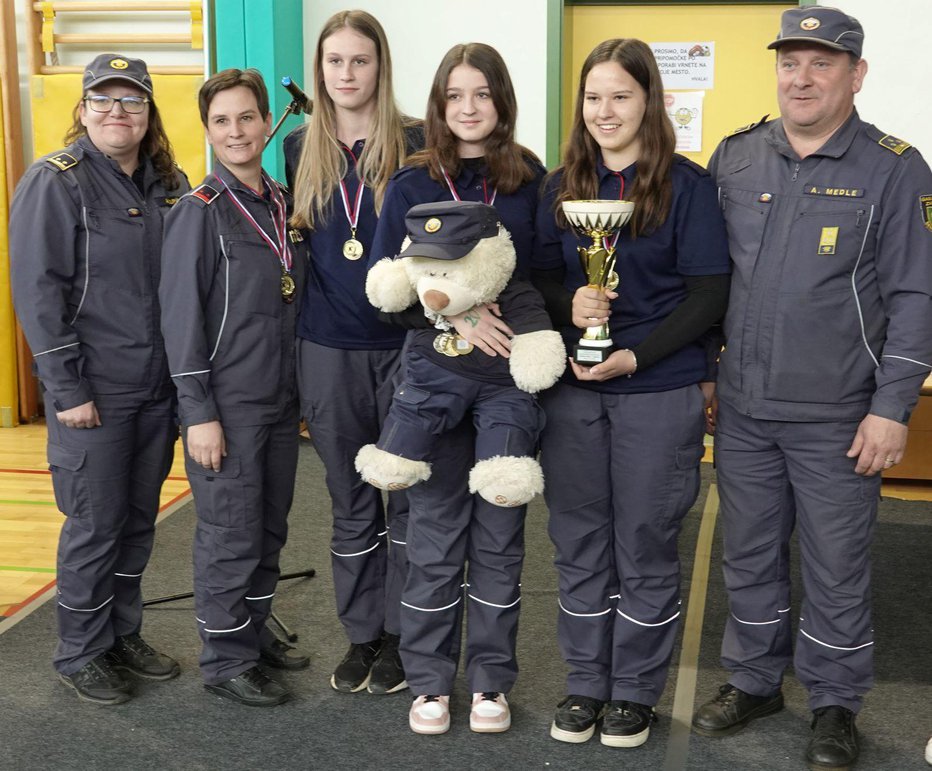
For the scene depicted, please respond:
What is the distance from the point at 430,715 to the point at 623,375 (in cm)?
90

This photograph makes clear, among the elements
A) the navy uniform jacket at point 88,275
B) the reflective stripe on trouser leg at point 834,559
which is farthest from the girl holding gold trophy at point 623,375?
the navy uniform jacket at point 88,275

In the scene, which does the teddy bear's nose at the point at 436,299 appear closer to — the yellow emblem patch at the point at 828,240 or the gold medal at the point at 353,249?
the gold medal at the point at 353,249

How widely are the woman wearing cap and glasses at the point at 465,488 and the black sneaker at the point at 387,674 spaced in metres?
0.19

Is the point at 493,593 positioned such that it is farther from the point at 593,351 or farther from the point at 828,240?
the point at 828,240

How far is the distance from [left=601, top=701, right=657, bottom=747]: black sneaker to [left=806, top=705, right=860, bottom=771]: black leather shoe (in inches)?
14.1

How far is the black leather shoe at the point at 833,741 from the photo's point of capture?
2.36 metres

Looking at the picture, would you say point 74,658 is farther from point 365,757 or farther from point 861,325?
point 861,325

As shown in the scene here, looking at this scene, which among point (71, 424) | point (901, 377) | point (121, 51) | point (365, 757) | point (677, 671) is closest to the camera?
point (901, 377)

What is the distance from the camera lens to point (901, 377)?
7.45 feet

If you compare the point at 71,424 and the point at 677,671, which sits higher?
the point at 71,424

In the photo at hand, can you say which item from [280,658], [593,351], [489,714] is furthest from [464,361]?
[280,658]

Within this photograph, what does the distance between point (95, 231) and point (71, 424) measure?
46cm

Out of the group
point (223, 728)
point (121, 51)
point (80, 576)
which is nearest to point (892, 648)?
point (223, 728)

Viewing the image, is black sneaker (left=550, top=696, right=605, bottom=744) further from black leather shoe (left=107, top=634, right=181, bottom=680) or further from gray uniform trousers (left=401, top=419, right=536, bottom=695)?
black leather shoe (left=107, top=634, right=181, bottom=680)
